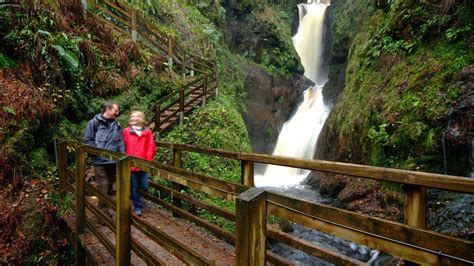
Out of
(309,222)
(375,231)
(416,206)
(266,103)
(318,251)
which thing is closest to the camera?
(375,231)

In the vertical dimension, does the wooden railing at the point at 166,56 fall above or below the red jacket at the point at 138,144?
above

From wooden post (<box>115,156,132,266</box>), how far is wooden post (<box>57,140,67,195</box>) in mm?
2920

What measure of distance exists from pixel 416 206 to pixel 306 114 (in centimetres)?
1915

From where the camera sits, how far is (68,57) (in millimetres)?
7801

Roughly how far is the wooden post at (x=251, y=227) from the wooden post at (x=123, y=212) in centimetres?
180

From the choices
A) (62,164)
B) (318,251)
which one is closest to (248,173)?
(318,251)

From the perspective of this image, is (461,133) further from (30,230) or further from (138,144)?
(30,230)

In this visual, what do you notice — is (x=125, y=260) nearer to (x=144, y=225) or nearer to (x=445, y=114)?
(x=144, y=225)

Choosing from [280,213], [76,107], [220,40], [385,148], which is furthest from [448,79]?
[220,40]

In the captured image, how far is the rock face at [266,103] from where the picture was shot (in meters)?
20.1

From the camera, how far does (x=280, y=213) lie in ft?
6.39

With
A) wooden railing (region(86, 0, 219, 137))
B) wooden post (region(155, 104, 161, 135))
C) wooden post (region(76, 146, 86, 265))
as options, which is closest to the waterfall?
wooden railing (region(86, 0, 219, 137))

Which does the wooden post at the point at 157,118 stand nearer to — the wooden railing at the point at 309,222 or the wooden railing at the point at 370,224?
the wooden railing at the point at 309,222

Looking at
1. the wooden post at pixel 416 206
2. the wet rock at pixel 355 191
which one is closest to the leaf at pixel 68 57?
the wet rock at pixel 355 191
